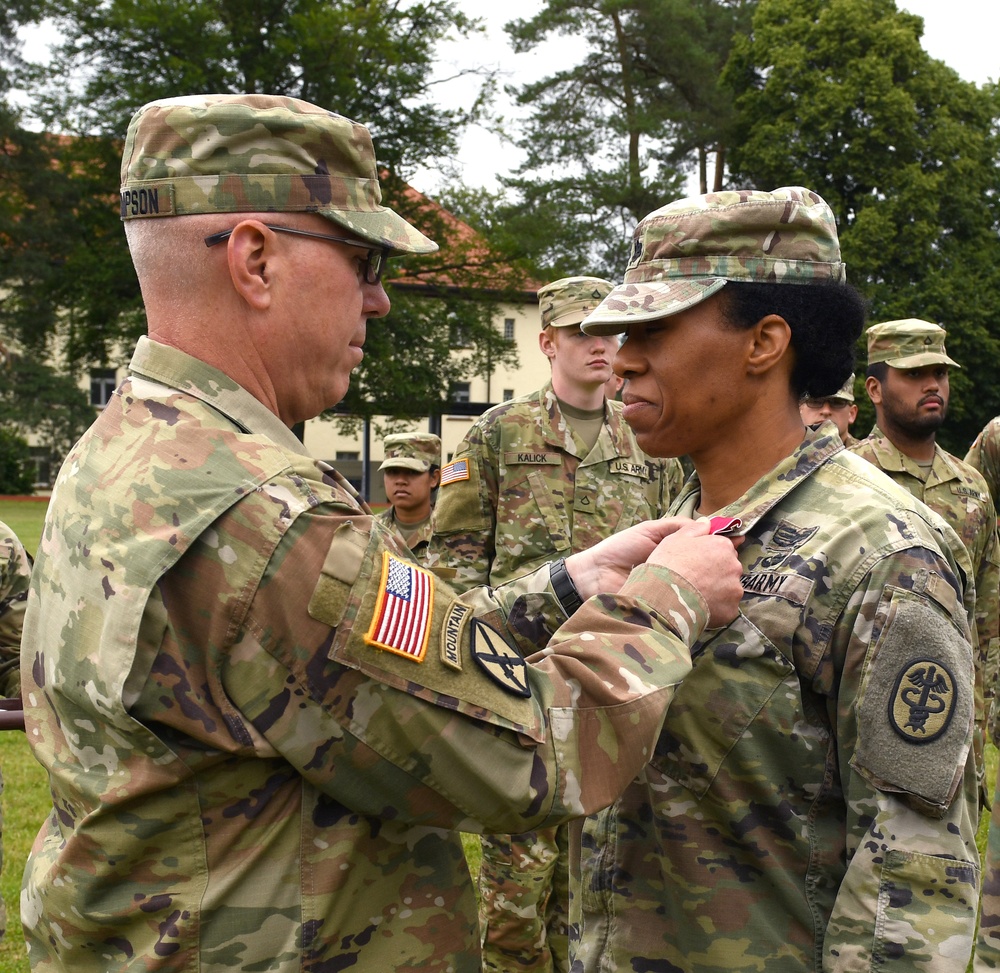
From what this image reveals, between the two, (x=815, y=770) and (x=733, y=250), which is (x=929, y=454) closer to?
(x=733, y=250)

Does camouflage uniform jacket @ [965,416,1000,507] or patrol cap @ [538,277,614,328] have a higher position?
patrol cap @ [538,277,614,328]

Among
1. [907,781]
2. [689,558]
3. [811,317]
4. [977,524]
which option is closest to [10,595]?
[689,558]

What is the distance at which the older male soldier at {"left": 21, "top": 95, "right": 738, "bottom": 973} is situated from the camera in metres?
1.77

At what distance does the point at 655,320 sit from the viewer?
8.18 feet

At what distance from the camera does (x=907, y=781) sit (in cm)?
201

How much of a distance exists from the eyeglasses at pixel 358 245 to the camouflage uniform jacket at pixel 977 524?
4.88 metres

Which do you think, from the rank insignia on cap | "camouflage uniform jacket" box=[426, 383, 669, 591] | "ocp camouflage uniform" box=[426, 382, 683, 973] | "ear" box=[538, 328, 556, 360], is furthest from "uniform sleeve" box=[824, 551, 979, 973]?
"ear" box=[538, 328, 556, 360]

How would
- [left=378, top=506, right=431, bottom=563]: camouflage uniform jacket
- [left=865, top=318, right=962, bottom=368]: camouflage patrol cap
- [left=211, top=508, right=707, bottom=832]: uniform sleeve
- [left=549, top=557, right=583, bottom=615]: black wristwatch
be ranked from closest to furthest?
[left=211, top=508, right=707, bottom=832]: uniform sleeve
[left=549, top=557, right=583, bottom=615]: black wristwatch
[left=865, top=318, right=962, bottom=368]: camouflage patrol cap
[left=378, top=506, right=431, bottom=563]: camouflage uniform jacket

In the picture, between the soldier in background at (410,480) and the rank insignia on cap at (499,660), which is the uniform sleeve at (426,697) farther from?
the soldier in background at (410,480)

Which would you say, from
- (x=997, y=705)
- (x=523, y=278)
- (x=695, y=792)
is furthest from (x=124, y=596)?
(x=523, y=278)

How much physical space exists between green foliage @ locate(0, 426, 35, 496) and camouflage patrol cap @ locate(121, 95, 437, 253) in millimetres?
43071

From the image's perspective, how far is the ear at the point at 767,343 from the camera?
2451 mm

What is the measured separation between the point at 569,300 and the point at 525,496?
1.09 meters

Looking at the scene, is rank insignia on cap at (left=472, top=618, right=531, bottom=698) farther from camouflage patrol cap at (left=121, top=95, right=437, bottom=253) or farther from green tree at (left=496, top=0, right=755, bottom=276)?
green tree at (left=496, top=0, right=755, bottom=276)
